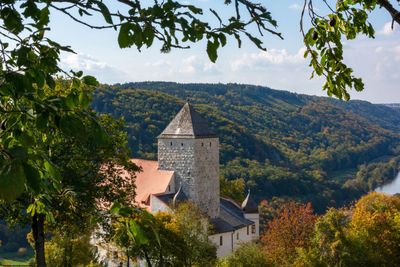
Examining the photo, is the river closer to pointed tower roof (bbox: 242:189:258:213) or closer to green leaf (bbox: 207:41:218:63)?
pointed tower roof (bbox: 242:189:258:213)

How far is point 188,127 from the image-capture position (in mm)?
22922

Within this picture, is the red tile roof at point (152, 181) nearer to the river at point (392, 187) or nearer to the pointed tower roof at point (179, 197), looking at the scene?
the pointed tower roof at point (179, 197)

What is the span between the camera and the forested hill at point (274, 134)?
56281 millimetres

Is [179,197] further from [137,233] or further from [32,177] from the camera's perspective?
[32,177]

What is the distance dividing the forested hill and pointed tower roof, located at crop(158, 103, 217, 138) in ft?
18.2

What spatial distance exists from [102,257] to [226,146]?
37.4m

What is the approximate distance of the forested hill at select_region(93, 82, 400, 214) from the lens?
56281 mm

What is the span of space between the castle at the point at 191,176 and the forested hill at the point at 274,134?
5649mm

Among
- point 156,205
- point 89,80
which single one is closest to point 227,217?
point 156,205

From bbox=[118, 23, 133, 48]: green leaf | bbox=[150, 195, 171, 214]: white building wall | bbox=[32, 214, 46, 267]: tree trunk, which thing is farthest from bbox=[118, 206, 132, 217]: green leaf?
bbox=[150, 195, 171, 214]: white building wall

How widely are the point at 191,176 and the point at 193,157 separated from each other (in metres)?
1.04

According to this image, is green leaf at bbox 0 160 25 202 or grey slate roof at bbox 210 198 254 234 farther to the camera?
grey slate roof at bbox 210 198 254 234

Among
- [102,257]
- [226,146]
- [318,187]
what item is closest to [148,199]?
[102,257]

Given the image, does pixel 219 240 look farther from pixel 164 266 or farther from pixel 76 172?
pixel 76 172
